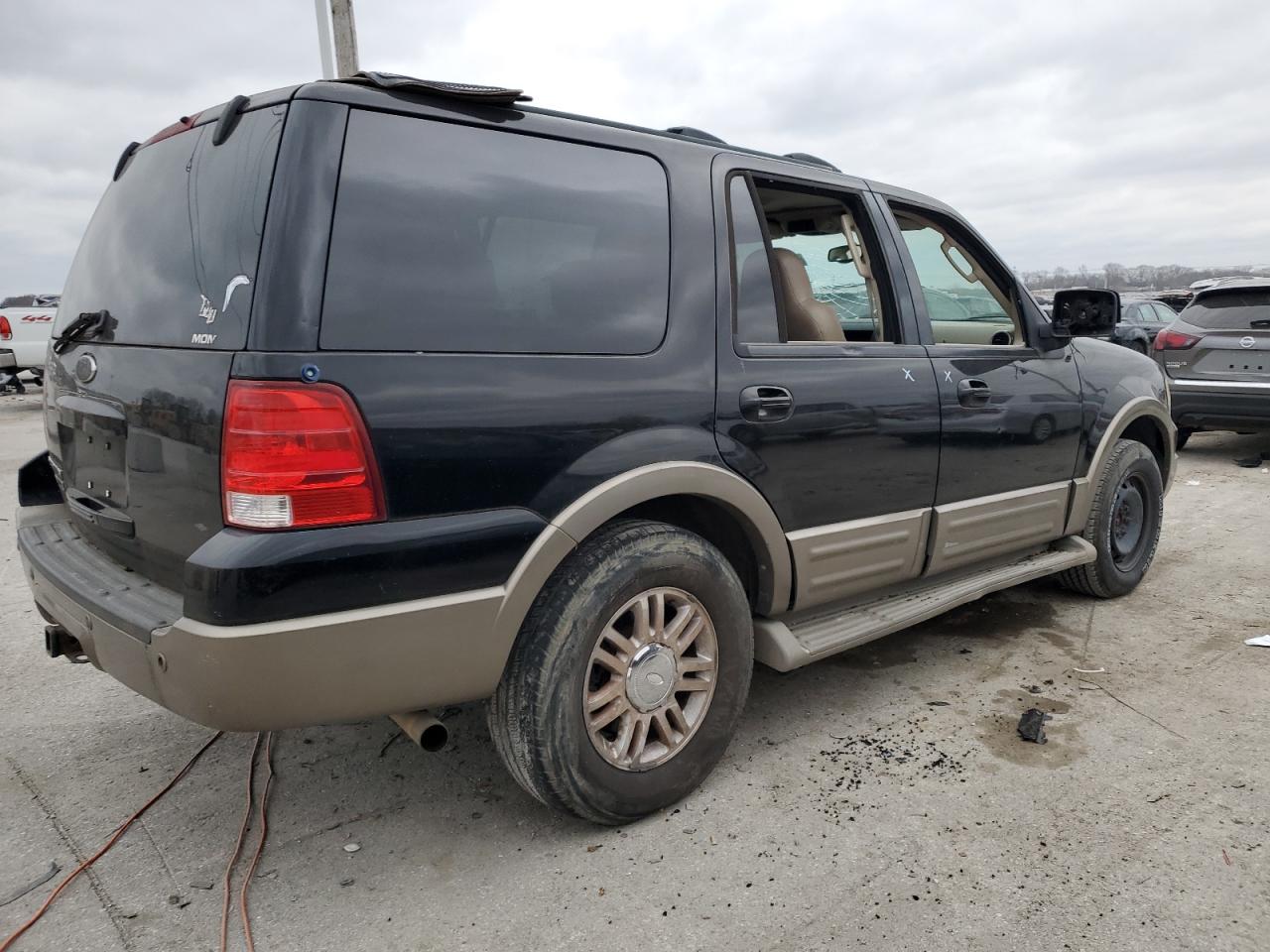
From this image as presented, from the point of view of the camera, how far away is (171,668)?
2.06 metres

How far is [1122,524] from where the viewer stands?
4.68 meters

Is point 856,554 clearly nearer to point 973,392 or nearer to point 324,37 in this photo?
point 973,392

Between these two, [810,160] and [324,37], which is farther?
[324,37]

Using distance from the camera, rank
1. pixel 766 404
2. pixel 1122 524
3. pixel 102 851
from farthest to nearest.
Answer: pixel 1122 524
pixel 766 404
pixel 102 851

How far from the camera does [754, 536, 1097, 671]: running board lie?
9.73 ft

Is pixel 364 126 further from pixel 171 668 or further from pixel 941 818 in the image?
pixel 941 818

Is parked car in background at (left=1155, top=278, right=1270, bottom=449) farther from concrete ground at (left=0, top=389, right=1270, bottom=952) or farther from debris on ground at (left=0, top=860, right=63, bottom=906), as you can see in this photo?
debris on ground at (left=0, top=860, right=63, bottom=906)

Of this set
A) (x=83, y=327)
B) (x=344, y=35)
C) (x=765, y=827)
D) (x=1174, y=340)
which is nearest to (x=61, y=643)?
(x=83, y=327)

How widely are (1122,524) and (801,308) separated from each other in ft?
8.24

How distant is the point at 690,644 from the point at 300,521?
1.23m

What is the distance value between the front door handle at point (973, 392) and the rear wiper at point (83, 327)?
2.86 meters

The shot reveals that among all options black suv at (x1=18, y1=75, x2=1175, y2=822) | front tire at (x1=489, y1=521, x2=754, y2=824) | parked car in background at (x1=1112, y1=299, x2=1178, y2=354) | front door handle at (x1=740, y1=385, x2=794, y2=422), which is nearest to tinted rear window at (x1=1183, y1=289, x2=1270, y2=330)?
parked car in background at (x1=1112, y1=299, x2=1178, y2=354)

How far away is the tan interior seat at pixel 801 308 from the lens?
10.4ft

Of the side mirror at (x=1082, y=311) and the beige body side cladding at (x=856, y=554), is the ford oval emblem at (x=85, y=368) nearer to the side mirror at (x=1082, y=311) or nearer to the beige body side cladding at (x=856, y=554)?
the beige body side cladding at (x=856, y=554)
